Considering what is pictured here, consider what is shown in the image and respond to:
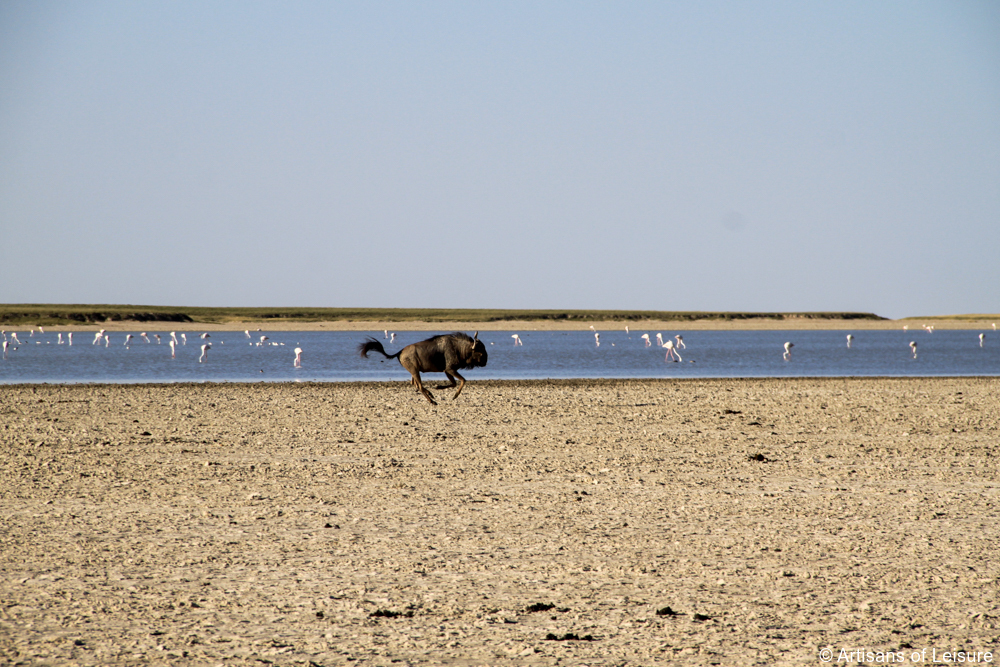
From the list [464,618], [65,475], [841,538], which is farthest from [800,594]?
[65,475]

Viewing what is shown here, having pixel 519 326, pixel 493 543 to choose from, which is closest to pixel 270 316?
pixel 519 326

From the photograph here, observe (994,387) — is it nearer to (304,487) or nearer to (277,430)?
(277,430)

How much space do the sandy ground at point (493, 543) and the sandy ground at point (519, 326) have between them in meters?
104

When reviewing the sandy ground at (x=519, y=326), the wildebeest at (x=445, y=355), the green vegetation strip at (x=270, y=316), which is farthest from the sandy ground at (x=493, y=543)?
the green vegetation strip at (x=270, y=316)

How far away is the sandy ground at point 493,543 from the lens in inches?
223

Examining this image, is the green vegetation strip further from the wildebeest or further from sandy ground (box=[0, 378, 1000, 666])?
sandy ground (box=[0, 378, 1000, 666])

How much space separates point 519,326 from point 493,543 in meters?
136

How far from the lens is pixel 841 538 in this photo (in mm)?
8328

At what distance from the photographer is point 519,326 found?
144 m

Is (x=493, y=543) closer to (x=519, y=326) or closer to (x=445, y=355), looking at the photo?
(x=445, y=355)

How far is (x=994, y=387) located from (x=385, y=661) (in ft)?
91.4

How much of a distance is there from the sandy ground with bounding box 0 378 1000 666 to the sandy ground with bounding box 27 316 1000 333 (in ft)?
342

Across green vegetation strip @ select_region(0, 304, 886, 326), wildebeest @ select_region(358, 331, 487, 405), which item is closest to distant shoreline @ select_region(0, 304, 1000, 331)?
green vegetation strip @ select_region(0, 304, 886, 326)

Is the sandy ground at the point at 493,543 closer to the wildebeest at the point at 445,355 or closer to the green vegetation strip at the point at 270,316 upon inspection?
the wildebeest at the point at 445,355
